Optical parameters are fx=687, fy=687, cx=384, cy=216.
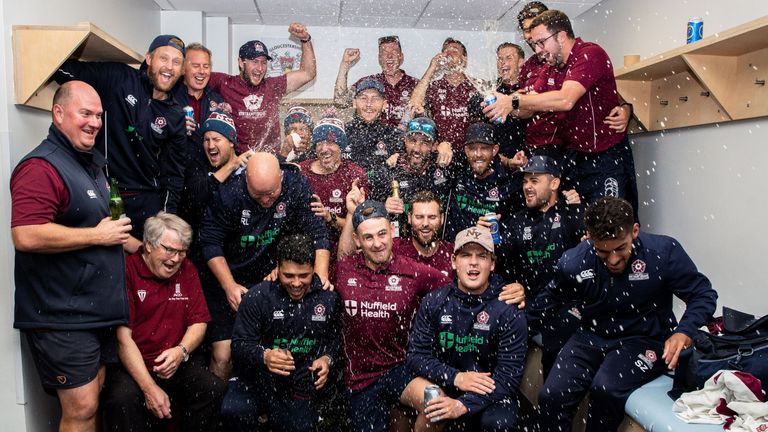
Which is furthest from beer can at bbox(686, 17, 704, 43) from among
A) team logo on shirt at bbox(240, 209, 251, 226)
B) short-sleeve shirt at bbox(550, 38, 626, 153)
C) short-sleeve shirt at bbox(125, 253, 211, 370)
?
short-sleeve shirt at bbox(125, 253, 211, 370)

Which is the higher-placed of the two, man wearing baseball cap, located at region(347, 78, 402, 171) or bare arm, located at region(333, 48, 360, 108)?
bare arm, located at region(333, 48, 360, 108)

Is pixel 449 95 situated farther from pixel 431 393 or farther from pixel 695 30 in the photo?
pixel 431 393

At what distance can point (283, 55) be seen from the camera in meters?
8.82

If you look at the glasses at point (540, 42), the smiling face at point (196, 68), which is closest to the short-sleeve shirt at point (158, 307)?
the smiling face at point (196, 68)

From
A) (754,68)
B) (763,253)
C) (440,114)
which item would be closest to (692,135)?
(754,68)

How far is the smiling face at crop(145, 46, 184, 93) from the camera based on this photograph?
4.57m

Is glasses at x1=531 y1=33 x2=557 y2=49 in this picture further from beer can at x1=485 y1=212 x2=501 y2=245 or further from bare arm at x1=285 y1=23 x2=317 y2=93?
bare arm at x1=285 y1=23 x2=317 y2=93

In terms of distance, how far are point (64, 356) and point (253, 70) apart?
309 centimetres

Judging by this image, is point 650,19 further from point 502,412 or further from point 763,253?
point 502,412

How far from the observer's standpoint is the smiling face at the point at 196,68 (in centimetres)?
496

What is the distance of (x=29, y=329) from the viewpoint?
3.38 metres

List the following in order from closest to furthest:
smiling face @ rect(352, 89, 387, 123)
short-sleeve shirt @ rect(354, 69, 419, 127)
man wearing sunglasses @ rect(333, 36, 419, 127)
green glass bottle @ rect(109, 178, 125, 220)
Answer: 1. green glass bottle @ rect(109, 178, 125, 220)
2. smiling face @ rect(352, 89, 387, 123)
3. short-sleeve shirt @ rect(354, 69, 419, 127)
4. man wearing sunglasses @ rect(333, 36, 419, 127)

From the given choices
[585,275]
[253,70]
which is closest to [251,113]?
[253,70]

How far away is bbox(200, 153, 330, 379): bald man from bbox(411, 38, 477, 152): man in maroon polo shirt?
1572mm
